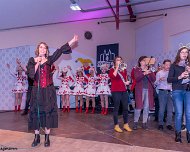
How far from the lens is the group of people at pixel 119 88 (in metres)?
3.95

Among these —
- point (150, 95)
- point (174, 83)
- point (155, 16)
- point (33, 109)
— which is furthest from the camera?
point (155, 16)

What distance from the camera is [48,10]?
8938 mm

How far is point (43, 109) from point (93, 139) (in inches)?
41.2

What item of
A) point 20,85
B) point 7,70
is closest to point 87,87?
point 20,85

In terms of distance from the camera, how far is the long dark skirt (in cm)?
393

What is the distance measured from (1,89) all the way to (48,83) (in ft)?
19.4

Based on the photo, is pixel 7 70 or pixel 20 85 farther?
pixel 7 70

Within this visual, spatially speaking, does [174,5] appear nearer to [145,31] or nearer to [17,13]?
[145,31]

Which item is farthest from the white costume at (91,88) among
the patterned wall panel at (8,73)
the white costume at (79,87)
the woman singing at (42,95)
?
the woman singing at (42,95)

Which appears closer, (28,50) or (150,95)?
(150,95)

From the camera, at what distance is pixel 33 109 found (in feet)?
13.0

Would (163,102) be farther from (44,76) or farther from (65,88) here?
(65,88)

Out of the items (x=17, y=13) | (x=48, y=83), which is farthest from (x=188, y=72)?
(x=17, y=13)

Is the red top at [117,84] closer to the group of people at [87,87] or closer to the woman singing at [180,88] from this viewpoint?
the woman singing at [180,88]
